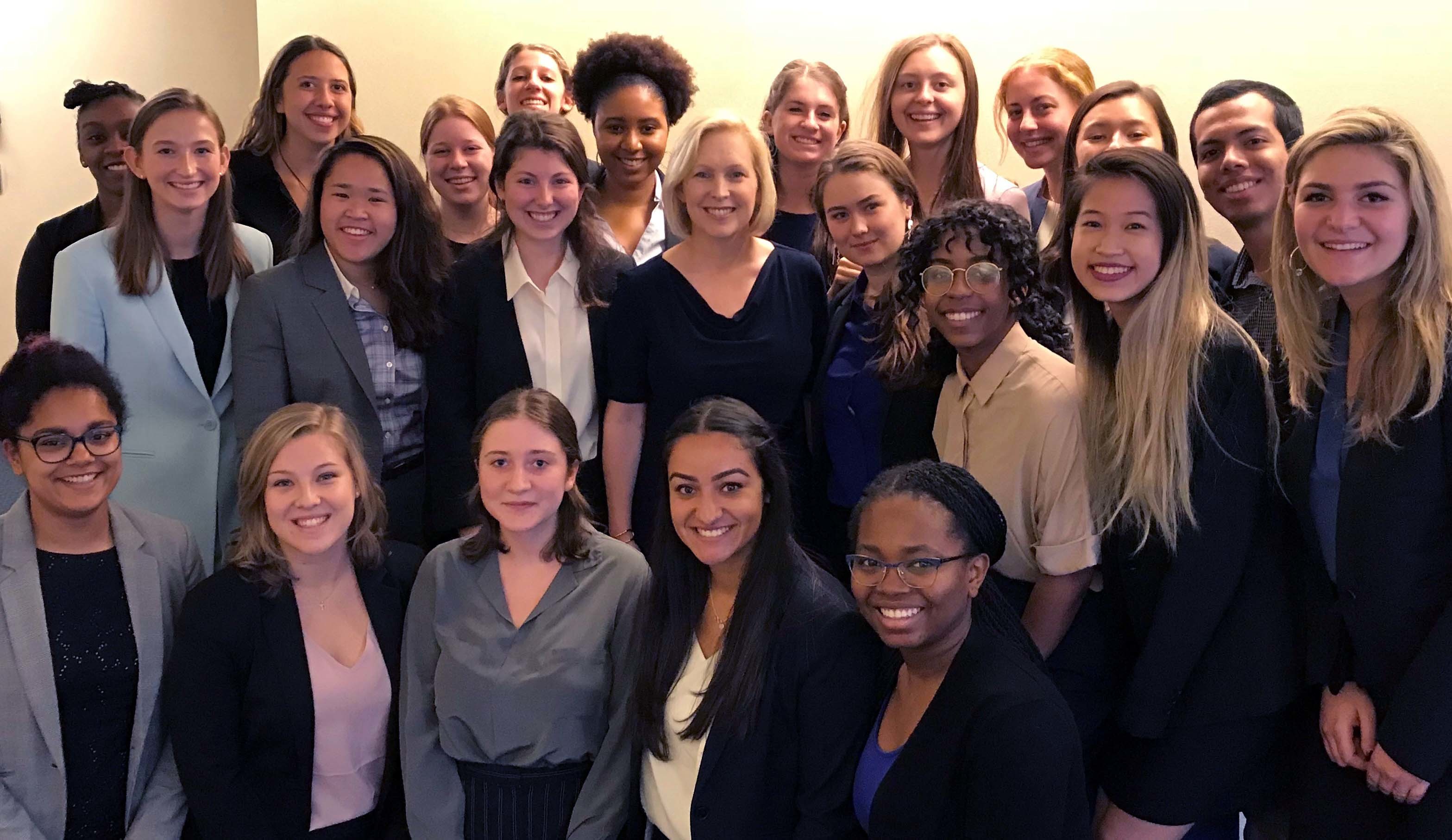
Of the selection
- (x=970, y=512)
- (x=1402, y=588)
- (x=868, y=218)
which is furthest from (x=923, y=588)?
(x=868, y=218)

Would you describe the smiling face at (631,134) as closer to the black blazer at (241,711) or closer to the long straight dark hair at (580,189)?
the long straight dark hair at (580,189)

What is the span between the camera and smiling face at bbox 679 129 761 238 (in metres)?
3.02

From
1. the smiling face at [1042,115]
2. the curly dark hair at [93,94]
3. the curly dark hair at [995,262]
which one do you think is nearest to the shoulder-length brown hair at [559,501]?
the curly dark hair at [995,262]

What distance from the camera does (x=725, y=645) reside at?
2.30 metres

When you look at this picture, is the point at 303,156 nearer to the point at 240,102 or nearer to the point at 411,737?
the point at 411,737

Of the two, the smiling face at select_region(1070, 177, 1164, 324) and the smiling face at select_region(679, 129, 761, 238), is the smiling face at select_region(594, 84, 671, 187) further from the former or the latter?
the smiling face at select_region(1070, 177, 1164, 324)

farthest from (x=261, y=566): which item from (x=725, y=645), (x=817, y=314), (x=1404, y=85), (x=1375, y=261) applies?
(x=1404, y=85)

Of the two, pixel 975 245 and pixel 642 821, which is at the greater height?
pixel 975 245

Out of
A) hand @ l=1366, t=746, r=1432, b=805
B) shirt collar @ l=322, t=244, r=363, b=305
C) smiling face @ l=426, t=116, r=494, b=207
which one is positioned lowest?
hand @ l=1366, t=746, r=1432, b=805

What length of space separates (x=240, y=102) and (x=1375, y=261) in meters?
5.53

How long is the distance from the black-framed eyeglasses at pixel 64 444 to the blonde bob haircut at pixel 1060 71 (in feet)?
8.45

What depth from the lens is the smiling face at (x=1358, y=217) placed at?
6.92 ft

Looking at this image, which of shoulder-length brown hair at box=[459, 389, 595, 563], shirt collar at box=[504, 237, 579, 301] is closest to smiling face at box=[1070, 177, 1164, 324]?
shoulder-length brown hair at box=[459, 389, 595, 563]

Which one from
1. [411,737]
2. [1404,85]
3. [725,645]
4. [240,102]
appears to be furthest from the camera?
[240,102]
